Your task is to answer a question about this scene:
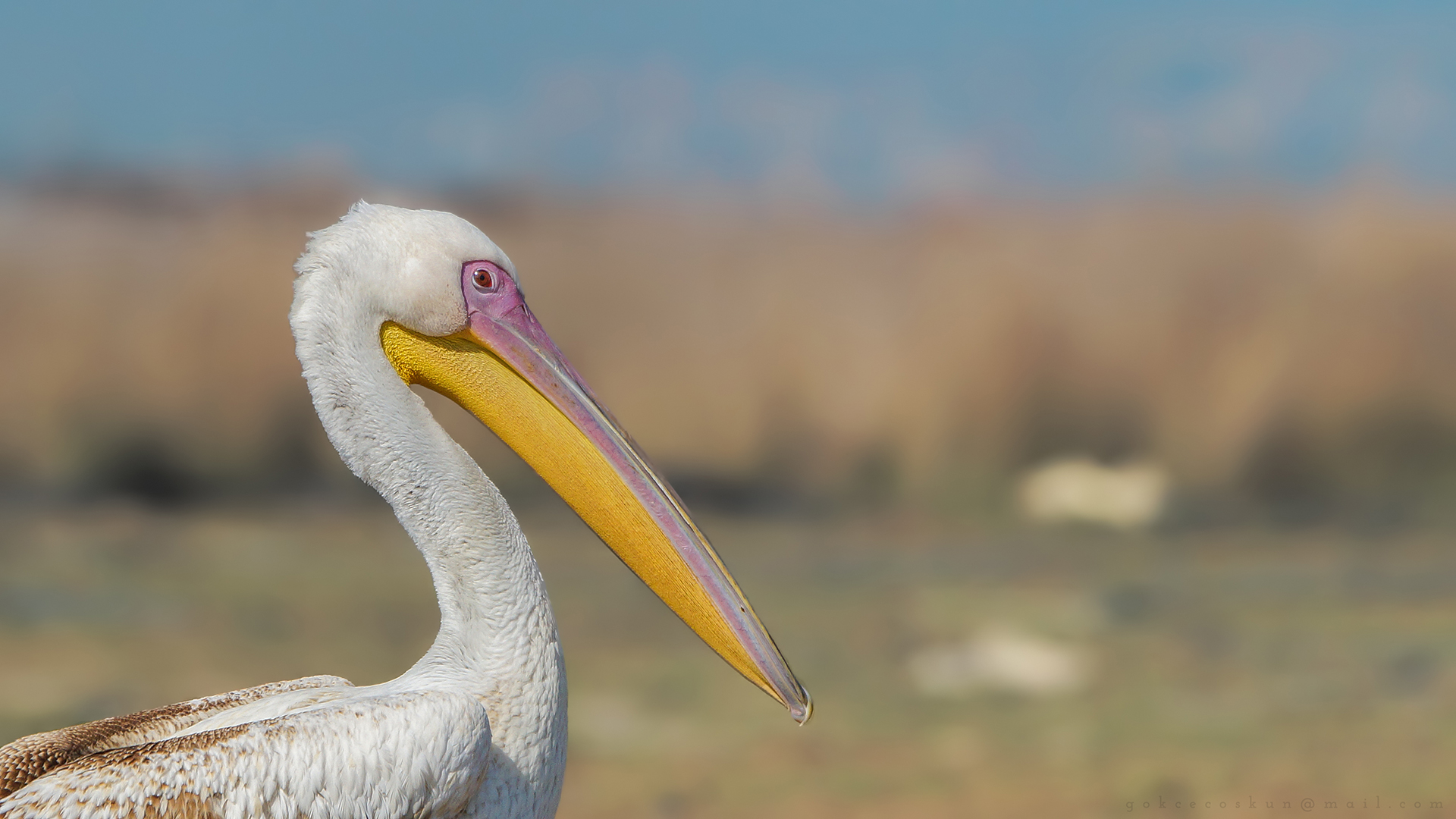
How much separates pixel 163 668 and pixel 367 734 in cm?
1875

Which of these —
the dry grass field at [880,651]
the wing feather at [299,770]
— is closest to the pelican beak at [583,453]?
the wing feather at [299,770]

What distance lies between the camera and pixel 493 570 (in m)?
2.94

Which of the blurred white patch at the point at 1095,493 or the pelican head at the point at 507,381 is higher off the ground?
the blurred white patch at the point at 1095,493

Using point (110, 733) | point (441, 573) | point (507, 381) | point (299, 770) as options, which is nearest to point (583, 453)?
point (507, 381)

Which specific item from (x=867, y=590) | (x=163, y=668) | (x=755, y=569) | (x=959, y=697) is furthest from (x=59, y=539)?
(x=959, y=697)

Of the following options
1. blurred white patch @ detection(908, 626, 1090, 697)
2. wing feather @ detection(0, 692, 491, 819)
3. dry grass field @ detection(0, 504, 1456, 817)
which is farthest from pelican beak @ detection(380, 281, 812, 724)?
blurred white patch @ detection(908, 626, 1090, 697)

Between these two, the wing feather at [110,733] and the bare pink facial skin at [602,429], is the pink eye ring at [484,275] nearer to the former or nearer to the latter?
the bare pink facial skin at [602,429]

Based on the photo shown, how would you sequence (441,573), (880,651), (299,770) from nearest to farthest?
(299,770) → (441,573) → (880,651)

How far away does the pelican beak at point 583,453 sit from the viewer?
308 centimetres

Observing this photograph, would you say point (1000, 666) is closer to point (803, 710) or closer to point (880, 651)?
point (880, 651)

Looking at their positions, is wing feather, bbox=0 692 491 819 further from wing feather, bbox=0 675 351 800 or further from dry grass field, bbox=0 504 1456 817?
dry grass field, bbox=0 504 1456 817

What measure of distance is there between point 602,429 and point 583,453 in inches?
3.7

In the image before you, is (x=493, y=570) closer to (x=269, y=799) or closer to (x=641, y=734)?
(x=269, y=799)

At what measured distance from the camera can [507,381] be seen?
124 inches
